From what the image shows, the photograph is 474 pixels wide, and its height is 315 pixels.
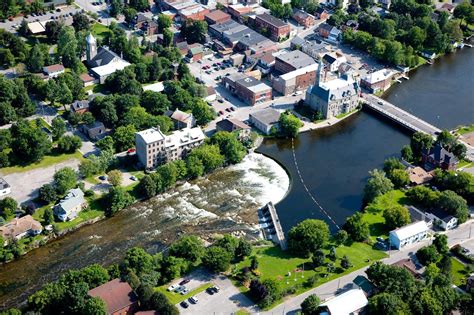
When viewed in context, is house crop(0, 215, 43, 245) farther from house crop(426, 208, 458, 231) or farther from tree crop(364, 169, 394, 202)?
house crop(426, 208, 458, 231)

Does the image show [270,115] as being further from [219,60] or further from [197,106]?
[219,60]

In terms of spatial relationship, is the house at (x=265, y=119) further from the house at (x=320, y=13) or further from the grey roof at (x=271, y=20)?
the house at (x=320, y=13)

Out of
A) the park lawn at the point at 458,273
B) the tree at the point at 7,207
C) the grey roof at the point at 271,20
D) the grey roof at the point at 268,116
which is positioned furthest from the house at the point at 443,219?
the grey roof at the point at 271,20

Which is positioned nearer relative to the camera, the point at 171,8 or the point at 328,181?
the point at 328,181

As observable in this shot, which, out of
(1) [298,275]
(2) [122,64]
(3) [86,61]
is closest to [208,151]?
(1) [298,275]

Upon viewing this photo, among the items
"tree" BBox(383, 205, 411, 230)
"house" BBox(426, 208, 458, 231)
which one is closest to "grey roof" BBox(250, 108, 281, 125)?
"tree" BBox(383, 205, 411, 230)

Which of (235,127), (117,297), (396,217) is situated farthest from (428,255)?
(235,127)
